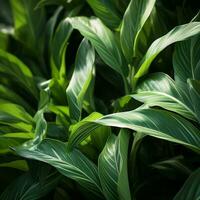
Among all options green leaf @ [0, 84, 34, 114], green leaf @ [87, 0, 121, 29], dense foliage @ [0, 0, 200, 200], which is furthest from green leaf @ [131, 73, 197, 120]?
green leaf @ [0, 84, 34, 114]

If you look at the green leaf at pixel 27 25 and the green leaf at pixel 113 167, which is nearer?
the green leaf at pixel 113 167

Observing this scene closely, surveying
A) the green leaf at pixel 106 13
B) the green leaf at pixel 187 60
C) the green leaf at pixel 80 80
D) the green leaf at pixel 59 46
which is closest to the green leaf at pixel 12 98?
the green leaf at pixel 59 46

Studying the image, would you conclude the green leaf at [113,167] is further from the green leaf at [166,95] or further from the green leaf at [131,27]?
the green leaf at [131,27]

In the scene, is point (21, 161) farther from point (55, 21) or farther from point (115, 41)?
point (55, 21)

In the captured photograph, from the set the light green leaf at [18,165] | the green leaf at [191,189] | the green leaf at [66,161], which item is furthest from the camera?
the light green leaf at [18,165]

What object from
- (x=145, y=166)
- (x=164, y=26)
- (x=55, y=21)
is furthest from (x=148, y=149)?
(x=55, y=21)

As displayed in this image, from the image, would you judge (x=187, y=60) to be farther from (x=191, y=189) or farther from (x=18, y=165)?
(x=18, y=165)

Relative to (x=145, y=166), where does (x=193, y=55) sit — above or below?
above
